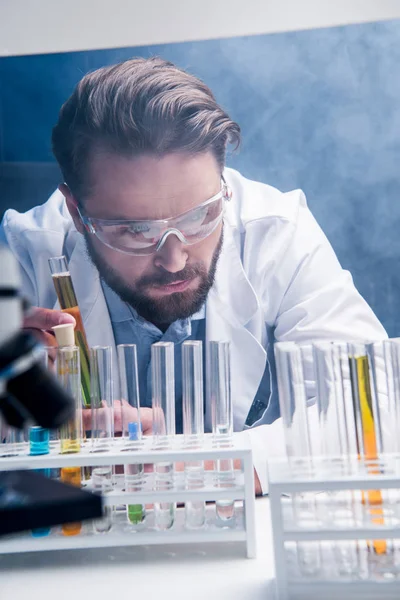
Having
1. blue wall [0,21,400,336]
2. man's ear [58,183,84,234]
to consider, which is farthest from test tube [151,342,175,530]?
blue wall [0,21,400,336]

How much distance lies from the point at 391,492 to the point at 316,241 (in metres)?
1.07

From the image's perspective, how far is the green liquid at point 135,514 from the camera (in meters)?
1.82

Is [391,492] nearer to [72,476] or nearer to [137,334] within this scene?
[72,476]

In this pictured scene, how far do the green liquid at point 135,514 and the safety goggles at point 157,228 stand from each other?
0.92 metres

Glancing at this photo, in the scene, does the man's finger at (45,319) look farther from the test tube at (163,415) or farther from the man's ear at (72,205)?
the test tube at (163,415)

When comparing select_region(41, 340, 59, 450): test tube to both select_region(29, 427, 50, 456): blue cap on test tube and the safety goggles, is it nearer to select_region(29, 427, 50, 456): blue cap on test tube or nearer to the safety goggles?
select_region(29, 427, 50, 456): blue cap on test tube

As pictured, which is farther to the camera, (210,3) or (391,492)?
(210,3)

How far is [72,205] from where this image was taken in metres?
2.50

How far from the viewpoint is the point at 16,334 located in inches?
35.5

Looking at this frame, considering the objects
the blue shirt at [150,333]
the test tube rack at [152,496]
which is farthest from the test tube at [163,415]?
the blue shirt at [150,333]

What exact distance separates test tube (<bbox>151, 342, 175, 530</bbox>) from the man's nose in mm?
615

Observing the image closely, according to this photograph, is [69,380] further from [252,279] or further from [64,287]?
[252,279]

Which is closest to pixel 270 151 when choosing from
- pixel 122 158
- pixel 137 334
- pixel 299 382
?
pixel 122 158

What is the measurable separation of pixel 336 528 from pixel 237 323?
1090 millimetres
